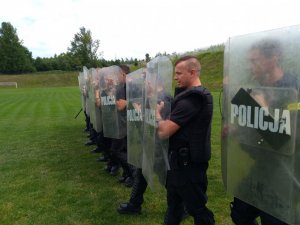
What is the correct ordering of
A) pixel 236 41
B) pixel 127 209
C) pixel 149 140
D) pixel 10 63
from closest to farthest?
pixel 236 41, pixel 149 140, pixel 127 209, pixel 10 63

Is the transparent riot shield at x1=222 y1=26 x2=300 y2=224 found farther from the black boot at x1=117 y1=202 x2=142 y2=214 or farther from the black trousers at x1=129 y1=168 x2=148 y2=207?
the black boot at x1=117 y1=202 x2=142 y2=214

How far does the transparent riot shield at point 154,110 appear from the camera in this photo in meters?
3.45

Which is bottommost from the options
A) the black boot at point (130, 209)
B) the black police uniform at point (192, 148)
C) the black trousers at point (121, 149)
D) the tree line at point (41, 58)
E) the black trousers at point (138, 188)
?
the black boot at point (130, 209)

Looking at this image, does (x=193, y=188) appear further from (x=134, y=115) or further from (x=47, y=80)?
(x=47, y=80)

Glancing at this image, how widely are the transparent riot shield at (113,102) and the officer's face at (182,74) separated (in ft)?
7.71

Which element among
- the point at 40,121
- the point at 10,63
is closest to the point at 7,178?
the point at 40,121

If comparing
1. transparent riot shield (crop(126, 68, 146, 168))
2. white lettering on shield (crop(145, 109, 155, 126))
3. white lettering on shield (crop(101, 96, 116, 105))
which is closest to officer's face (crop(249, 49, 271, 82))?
white lettering on shield (crop(145, 109, 155, 126))

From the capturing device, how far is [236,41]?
286cm

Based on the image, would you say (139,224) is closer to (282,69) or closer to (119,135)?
(119,135)

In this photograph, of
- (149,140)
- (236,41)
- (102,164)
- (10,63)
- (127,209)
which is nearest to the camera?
(236,41)

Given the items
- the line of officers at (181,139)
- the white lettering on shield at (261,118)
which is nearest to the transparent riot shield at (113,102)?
the line of officers at (181,139)

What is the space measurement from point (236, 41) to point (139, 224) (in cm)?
263

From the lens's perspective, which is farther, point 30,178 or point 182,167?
point 30,178

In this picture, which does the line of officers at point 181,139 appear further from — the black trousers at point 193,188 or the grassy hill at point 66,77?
the grassy hill at point 66,77
